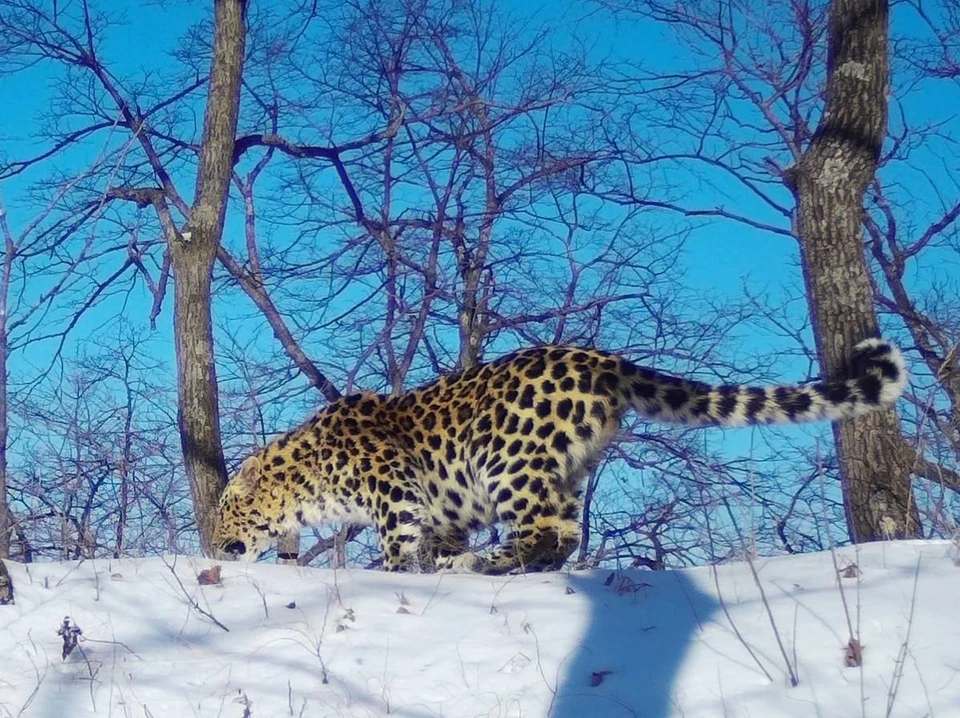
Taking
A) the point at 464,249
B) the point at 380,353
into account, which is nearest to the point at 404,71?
the point at 464,249

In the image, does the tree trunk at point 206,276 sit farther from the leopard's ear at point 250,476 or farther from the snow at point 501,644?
the snow at point 501,644

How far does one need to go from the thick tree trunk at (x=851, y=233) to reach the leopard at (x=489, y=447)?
0.50 m

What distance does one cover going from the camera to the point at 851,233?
8.74m

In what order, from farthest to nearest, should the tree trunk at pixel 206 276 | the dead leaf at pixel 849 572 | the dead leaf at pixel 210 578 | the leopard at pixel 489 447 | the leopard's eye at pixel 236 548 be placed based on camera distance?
the tree trunk at pixel 206 276 → the leopard's eye at pixel 236 548 → the leopard at pixel 489 447 → the dead leaf at pixel 210 578 → the dead leaf at pixel 849 572

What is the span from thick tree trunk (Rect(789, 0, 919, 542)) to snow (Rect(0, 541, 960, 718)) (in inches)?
93.0

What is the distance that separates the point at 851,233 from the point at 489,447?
330 centimetres

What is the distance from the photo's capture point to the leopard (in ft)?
23.6

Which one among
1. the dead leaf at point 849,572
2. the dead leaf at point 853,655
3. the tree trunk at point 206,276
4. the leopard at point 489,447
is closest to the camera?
the dead leaf at point 853,655

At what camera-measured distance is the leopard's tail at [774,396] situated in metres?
6.75

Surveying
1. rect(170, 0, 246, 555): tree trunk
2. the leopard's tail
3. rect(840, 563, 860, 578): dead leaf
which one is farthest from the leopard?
rect(840, 563, 860, 578): dead leaf

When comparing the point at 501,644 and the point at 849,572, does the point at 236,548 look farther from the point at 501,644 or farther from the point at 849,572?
Answer: the point at 849,572

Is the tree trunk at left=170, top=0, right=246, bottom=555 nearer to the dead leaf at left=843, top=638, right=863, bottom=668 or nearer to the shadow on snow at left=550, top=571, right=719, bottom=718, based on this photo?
the shadow on snow at left=550, top=571, right=719, bottom=718

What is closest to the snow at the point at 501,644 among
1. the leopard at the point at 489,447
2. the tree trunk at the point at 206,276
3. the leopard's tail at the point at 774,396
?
the leopard's tail at the point at 774,396

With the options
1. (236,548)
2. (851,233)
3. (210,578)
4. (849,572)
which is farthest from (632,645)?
(236,548)
